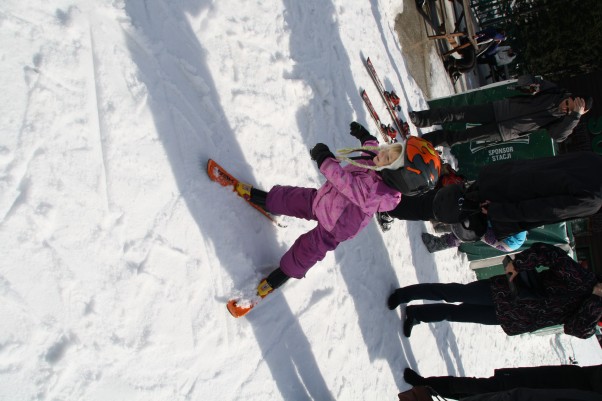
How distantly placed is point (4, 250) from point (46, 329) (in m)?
0.41

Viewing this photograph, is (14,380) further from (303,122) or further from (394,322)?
(394,322)

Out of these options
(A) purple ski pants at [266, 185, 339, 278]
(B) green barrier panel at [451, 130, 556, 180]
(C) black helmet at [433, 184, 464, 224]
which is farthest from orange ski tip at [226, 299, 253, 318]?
(B) green barrier panel at [451, 130, 556, 180]

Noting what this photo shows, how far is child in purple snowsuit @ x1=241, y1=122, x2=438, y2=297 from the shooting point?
2.41 metres

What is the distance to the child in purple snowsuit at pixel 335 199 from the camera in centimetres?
241

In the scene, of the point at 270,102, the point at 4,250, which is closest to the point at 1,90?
the point at 4,250

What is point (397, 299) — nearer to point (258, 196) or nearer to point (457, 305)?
point (457, 305)

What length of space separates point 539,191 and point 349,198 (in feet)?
4.02

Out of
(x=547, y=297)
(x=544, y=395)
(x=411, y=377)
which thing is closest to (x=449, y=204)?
(x=547, y=297)

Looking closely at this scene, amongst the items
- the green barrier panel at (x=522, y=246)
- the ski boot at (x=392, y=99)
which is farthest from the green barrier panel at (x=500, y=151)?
the ski boot at (x=392, y=99)

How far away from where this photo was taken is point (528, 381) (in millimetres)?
3088

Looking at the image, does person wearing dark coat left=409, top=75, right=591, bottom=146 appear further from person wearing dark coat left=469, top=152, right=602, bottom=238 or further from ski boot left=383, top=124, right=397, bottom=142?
person wearing dark coat left=469, top=152, right=602, bottom=238

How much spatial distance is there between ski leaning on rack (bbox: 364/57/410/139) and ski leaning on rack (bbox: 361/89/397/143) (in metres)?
0.41

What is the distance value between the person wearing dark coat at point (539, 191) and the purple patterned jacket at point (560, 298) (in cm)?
22

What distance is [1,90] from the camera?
2070mm
